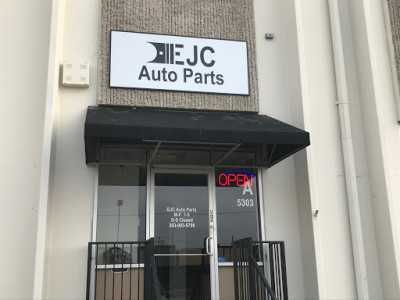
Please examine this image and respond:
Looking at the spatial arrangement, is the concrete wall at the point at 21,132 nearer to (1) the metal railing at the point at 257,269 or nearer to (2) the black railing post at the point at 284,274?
(1) the metal railing at the point at 257,269

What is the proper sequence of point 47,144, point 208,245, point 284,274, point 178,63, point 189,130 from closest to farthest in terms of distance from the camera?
point 189,130 < point 47,144 < point 284,274 < point 208,245 < point 178,63

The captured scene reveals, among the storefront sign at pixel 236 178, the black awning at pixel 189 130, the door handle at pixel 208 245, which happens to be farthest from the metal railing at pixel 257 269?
the black awning at pixel 189 130

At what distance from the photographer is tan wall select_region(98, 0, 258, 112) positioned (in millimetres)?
5516

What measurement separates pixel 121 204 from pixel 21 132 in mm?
1397

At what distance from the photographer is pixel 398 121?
5.87 m

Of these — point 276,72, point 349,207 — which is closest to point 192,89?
point 276,72

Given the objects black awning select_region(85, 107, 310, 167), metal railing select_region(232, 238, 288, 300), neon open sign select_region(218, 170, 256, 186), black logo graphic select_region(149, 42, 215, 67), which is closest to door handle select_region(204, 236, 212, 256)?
metal railing select_region(232, 238, 288, 300)

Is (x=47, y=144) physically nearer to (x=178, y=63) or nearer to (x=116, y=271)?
(x=116, y=271)

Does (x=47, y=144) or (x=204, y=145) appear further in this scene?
(x=204, y=145)

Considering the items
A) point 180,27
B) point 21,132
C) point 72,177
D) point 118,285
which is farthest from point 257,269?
point 180,27

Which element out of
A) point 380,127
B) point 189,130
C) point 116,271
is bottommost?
point 116,271

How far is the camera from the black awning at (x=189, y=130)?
4543mm

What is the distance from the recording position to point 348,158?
18.7ft

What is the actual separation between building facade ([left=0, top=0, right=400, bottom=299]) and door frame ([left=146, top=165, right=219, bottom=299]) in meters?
0.01
